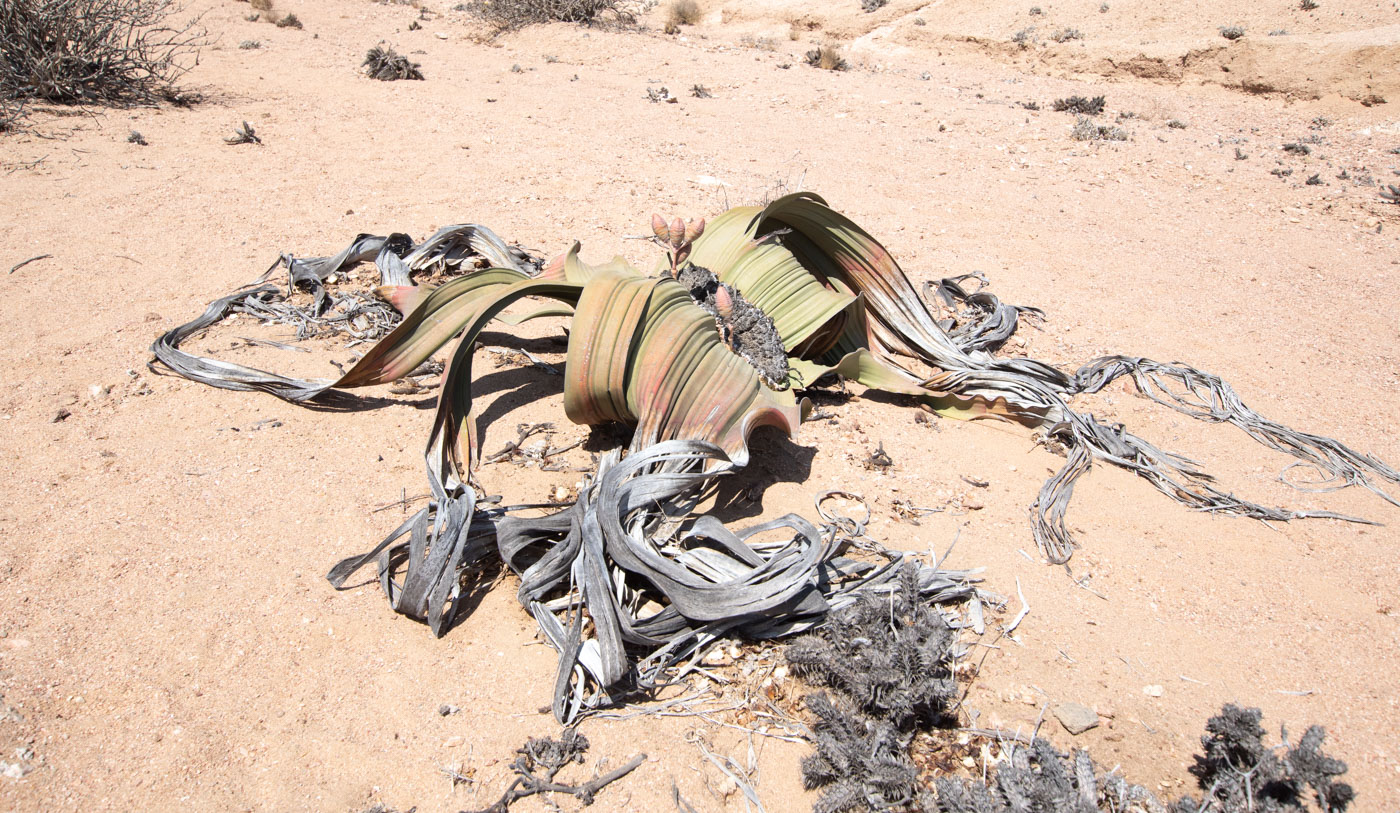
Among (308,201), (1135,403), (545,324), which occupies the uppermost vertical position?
(308,201)

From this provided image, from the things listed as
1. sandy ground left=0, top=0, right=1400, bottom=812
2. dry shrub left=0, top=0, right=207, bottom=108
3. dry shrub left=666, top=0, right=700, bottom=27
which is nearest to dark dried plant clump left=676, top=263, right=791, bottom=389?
sandy ground left=0, top=0, right=1400, bottom=812

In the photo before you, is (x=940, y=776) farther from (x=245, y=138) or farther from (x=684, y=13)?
(x=684, y=13)

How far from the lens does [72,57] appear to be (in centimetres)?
539

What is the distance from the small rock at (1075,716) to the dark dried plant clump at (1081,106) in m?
A: 6.82

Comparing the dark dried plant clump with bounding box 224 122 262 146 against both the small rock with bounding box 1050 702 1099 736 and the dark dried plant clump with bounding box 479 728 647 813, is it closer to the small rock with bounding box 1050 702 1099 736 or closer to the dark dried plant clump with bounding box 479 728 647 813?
the dark dried plant clump with bounding box 479 728 647 813

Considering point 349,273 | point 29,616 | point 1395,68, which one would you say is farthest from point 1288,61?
point 29,616

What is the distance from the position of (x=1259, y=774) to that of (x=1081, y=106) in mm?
7142

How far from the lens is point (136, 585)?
185cm

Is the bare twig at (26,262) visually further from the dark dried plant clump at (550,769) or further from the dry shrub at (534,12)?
the dry shrub at (534,12)

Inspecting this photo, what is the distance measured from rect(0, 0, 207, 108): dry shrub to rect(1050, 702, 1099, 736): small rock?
6.65 meters

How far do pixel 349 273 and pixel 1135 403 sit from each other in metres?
3.29

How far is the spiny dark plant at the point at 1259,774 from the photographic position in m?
1.43

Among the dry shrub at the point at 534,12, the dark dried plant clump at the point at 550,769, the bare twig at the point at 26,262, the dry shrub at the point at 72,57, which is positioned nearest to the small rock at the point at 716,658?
the dark dried plant clump at the point at 550,769

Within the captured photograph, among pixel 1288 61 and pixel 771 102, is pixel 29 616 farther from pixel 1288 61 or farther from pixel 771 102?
pixel 1288 61
